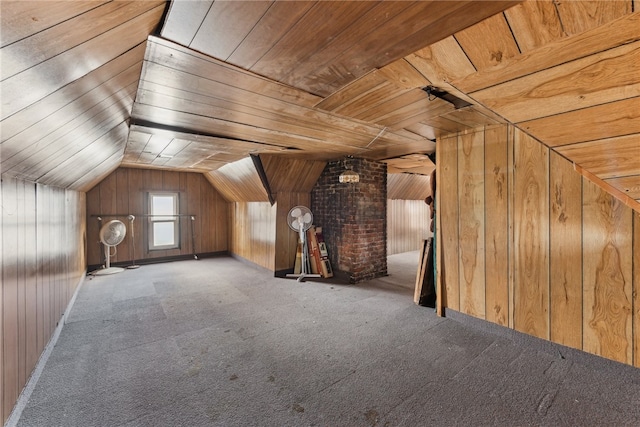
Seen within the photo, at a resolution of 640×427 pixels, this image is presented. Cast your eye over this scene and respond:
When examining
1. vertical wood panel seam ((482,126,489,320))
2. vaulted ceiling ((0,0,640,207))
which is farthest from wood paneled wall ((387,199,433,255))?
vaulted ceiling ((0,0,640,207))

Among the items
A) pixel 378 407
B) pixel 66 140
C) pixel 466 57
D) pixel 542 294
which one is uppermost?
pixel 466 57

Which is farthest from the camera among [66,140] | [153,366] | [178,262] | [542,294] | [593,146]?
[178,262]

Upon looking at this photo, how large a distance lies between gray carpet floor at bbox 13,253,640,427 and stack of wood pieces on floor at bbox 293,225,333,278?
136 cm

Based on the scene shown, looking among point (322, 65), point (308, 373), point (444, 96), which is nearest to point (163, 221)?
point (308, 373)

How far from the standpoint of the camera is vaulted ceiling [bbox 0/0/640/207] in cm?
91

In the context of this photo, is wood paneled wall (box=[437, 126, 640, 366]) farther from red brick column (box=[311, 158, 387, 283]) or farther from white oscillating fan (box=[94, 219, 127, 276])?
white oscillating fan (box=[94, 219, 127, 276])

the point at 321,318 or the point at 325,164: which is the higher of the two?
A: the point at 325,164

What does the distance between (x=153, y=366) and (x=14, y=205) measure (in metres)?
1.48

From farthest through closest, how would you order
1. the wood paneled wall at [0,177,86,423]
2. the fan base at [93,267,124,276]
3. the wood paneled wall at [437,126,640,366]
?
the fan base at [93,267,124,276]
the wood paneled wall at [437,126,640,366]
the wood paneled wall at [0,177,86,423]

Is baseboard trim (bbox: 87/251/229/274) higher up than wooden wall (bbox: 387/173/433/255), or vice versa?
wooden wall (bbox: 387/173/433/255)

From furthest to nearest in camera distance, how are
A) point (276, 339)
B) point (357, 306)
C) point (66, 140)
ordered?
point (357, 306) → point (276, 339) → point (66, 140)

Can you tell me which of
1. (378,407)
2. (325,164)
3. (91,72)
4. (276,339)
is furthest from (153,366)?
(325,164)

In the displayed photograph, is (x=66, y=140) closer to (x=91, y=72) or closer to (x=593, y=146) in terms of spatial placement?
(x=91, y=72)

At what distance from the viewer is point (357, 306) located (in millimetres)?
3422
